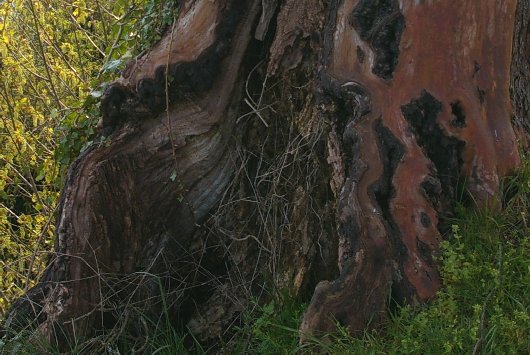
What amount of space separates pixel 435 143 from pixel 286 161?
2.90 feet

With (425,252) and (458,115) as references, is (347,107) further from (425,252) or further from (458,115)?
(425,252)

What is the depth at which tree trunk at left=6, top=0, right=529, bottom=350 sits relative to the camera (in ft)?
11.9

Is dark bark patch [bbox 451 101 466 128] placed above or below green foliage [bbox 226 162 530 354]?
above

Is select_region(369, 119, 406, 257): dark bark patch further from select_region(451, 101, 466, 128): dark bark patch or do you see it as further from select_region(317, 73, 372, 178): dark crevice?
select_region(451, 101, 466, 128): dark bark patch

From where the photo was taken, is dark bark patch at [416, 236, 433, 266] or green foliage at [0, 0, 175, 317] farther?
green foliage at [0, 0, 175, 317]

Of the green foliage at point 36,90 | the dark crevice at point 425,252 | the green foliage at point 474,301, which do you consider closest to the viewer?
the green foliage at point 474,301

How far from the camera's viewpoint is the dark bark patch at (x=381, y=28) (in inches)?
145

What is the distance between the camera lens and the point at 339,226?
3.79 meters

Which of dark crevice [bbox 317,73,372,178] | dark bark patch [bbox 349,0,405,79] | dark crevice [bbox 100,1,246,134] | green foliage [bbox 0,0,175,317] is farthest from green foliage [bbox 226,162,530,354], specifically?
green foliage [bbox 0,0,175,317]

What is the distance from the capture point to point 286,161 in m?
4.33

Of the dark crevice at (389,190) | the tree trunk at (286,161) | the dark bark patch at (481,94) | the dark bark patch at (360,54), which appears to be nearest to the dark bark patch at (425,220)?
the tree trunk at (286,161)

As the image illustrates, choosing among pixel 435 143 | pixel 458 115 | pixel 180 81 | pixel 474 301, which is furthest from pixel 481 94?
pixel 180 81

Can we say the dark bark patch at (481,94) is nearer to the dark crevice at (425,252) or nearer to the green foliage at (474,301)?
the green foliage at (474,301)

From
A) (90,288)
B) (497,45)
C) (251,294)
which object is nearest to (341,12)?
(497,45)
